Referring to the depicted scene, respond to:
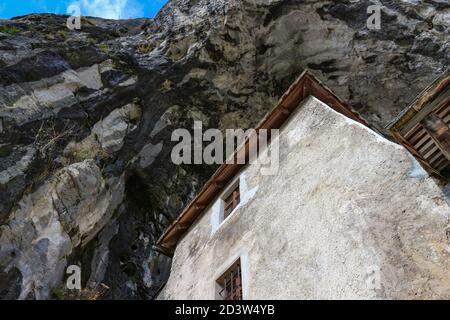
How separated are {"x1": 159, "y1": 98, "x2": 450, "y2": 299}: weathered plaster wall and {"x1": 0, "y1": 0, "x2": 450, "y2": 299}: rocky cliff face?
189 inches

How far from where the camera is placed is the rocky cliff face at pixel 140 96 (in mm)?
13094

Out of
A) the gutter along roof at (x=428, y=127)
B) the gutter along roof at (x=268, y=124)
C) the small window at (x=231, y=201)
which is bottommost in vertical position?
the gutter along roof at (x=428, y=127)

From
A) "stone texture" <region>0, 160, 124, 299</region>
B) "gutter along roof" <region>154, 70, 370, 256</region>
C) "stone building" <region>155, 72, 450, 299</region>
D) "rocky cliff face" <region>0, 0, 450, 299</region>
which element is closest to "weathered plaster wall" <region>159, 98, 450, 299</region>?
"stone building" <region>155, 72, 450, 299</region>

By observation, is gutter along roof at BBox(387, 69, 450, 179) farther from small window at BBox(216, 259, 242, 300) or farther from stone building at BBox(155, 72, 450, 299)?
small window at BBox(216, 259, 242, 300)

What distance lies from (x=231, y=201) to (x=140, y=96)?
26.8 ft

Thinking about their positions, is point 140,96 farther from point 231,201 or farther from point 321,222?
point 321,222

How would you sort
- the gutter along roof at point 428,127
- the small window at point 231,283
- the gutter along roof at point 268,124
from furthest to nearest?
the gutter along roof at point 268,124, the small window at point 231,283, the gutter along roof at point 428,127

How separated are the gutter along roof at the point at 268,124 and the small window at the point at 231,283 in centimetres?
298

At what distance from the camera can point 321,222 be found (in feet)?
23.3

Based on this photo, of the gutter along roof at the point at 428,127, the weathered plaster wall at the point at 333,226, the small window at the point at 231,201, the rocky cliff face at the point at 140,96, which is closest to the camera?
the weathered plaster wall at the point at 333,226

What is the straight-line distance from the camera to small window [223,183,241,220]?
10.4 m

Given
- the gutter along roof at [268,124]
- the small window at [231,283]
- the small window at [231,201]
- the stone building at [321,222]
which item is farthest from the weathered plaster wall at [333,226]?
the small window at [231,201]

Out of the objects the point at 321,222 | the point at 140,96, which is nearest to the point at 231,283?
the point at 321,222

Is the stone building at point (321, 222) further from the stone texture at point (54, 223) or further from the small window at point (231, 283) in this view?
the stone texture at point (54, 223)
